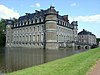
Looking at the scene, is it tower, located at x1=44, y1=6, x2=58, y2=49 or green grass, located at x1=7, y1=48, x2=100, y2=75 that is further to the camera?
tower, located at x1=44, y1=6, x2=58, y2=49

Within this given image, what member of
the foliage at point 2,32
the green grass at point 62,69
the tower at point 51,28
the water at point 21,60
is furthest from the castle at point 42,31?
the green grass at point 62,69

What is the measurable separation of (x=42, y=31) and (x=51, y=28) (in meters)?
6.65

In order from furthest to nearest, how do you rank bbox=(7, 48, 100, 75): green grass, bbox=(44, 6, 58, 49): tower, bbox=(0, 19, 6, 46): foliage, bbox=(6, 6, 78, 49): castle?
bbox=(0, 19, 6, 46): foliage, bbox=(6, 6, 78, 49): castle, bbox=(44, 6, 58, 49): tower, bbox=(7, 48, 100, 75): green grass

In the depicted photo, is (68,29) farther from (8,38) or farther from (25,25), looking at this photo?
(8,38)

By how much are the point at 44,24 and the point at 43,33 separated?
3.43 m

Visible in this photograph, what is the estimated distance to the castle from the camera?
72.7 m

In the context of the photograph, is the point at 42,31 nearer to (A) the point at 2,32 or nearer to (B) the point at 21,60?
(A) the point at 2,32


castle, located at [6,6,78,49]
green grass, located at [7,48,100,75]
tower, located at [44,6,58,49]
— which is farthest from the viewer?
castle, located at [6,6,78,49]

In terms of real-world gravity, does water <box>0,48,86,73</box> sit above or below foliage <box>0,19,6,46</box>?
below

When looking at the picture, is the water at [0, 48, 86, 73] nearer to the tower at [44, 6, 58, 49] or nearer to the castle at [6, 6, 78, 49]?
the tower at [44, 6, 58, 49]

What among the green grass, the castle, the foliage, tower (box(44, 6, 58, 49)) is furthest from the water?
the foliage

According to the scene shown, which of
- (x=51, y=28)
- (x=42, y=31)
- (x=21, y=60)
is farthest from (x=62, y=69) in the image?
(x=42, y=31)

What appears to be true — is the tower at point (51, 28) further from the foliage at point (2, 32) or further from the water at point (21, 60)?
the water at point (21, 60)

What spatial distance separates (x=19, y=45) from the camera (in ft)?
299
